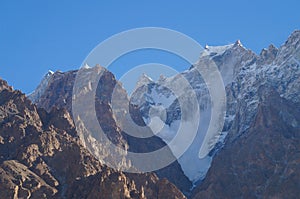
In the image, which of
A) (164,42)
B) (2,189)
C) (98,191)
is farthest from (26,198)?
(164,42)

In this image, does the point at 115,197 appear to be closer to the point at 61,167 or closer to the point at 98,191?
the point at 98,191

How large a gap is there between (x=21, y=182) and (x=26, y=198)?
677cm

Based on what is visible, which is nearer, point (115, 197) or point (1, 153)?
point (115, 197)

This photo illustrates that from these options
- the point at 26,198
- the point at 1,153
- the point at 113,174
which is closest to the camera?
the point at 26,198

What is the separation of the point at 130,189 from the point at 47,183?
21.6 meters

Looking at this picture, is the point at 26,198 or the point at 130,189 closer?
the point at 26,198

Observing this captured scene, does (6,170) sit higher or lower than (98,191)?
higher

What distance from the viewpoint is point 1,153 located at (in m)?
199

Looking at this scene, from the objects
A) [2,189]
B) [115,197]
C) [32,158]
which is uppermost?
[32,158]

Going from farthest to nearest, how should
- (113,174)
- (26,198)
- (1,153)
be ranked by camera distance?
(1,153), (113,174), (26,198)

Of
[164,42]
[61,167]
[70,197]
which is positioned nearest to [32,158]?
[61,167]

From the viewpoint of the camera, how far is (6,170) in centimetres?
18400

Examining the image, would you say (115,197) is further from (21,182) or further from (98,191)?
(21,182)

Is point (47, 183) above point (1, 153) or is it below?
below
